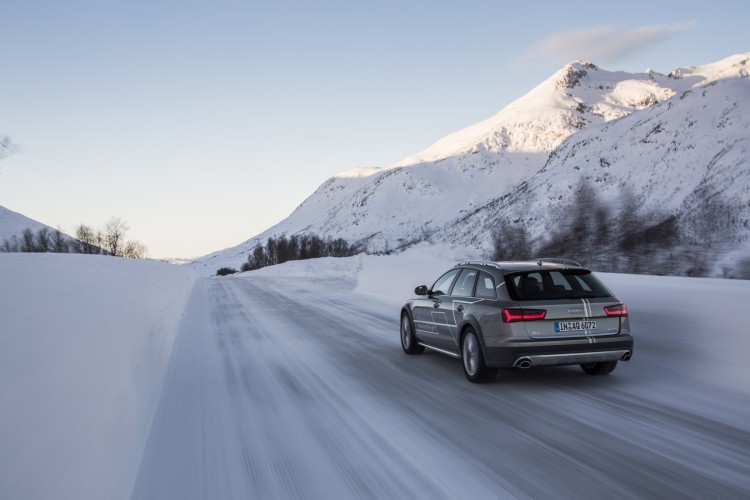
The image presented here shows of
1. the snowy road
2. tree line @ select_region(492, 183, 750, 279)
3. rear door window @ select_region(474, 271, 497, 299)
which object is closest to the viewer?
the snowy road

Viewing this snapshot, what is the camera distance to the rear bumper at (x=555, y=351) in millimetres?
6652

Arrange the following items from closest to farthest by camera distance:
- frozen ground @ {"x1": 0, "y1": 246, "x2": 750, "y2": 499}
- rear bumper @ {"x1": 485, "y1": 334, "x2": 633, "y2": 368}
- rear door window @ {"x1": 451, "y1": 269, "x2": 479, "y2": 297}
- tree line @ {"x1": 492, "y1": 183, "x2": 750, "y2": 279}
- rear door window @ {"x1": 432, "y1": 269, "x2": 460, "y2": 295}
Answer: frozen ground @ {"x1": 0, "y1": 246, "x2": 750, "y2": 499}
rear bumper @ {"x1": 485, "y1": 334, "x2": 633, "y2": 368}
rear door window @ {"x1": 451, "y1": 269, "x2": 479, "y2": 297}
rear door window @ {"x1": 432, "y1": 269, "x2": 460, "y2": 295}
tree line @ {"x1": 492, "y1": 183, "x2": 750, "y2": 279}

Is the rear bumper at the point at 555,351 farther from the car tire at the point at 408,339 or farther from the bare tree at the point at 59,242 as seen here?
the bare tree at the point at 59,242

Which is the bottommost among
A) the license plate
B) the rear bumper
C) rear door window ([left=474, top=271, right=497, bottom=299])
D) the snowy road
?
the snowy road

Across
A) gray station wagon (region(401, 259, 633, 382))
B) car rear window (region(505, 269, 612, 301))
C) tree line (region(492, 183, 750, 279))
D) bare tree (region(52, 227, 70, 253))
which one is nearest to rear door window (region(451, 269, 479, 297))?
gray station wagon (region(401, 259, 633, 382))

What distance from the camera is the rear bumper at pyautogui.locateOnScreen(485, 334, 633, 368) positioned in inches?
262

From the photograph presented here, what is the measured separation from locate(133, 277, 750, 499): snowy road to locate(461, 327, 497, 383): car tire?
0.40 ft

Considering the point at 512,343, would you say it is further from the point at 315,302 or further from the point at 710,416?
the point at 315,302

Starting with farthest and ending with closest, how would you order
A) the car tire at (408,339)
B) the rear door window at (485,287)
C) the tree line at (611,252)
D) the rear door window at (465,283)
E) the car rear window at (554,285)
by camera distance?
the tree line at (611,252)
the car tire at (408,339)
the rear door window at (465,283)
the rear door window at (485,287)
the car rear window at (554,285)

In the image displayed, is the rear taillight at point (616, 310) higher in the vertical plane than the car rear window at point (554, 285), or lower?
lower

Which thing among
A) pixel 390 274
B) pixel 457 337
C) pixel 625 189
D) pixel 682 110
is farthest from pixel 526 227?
pixel 457 337

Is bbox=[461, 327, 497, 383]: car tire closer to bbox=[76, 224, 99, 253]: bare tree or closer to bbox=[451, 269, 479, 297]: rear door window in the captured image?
bbox=[451, 269, 479, 297]: rear door window

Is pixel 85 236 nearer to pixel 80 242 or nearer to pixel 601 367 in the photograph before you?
pixel 80 242

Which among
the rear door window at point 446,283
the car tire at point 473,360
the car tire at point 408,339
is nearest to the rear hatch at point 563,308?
the car tire at point 473,360
